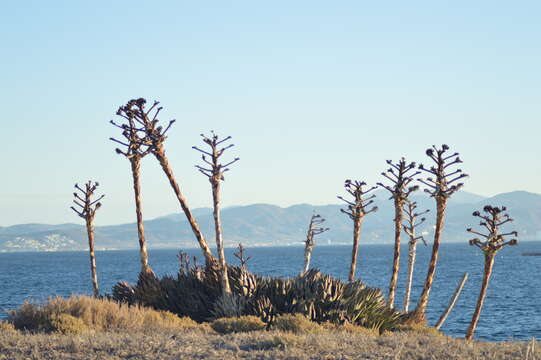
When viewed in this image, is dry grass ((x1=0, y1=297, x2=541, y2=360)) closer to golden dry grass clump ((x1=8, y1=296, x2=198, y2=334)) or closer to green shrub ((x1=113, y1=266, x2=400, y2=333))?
golden dry grass clump ((x1=8, y1=296, x2=198, y2=334))

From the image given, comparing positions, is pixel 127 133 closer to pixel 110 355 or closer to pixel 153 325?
pixel 153 325

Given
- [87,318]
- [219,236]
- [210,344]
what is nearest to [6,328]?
[87,318]

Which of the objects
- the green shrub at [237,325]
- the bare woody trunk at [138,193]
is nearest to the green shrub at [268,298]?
the green shrub at [237,325]

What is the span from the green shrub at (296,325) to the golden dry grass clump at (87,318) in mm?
2304

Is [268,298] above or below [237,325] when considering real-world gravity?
above

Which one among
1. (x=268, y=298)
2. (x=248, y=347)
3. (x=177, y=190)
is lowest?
(x=248, y=347)

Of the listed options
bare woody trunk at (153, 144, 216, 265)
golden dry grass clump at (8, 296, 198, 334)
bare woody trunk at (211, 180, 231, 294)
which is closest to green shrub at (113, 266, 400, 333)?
bare woody trunk at (211, 180, 231, 294)

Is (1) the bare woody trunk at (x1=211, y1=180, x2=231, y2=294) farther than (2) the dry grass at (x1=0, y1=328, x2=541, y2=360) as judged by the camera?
Yes

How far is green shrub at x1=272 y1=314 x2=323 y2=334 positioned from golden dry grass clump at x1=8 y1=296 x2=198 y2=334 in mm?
2304

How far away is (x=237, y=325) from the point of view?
15828 millimetres

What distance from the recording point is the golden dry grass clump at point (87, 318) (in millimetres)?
15703

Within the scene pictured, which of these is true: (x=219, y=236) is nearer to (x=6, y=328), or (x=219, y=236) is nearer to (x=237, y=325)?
(x=237, y=325)

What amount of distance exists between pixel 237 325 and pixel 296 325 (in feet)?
4.84

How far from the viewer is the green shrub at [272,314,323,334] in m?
14.8
